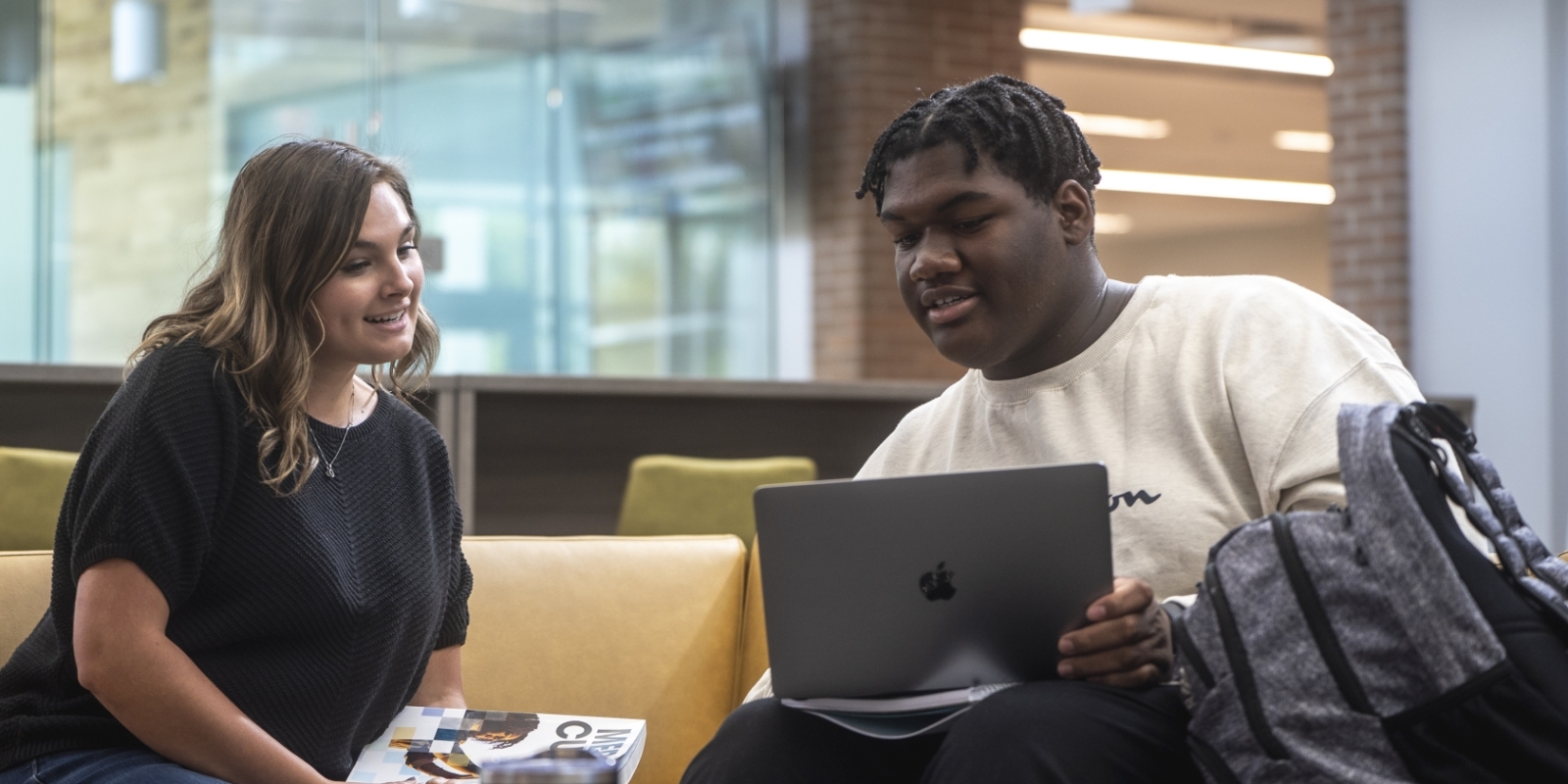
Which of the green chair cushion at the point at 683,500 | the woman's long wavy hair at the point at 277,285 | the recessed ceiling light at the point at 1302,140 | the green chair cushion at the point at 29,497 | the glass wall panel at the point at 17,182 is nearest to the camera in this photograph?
the woman's long wavy hair at the point at 277,285

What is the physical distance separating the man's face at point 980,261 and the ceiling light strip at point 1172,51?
594 cm

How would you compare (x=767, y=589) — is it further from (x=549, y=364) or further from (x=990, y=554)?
(x=549, y=364)

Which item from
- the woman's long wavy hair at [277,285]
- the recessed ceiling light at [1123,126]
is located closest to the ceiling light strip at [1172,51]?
the recessed ceiling light at [1123,126]

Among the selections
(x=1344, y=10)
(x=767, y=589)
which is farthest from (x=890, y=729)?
(x=1344, y=10)

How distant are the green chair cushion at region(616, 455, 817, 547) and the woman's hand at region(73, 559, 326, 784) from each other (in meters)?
2.32

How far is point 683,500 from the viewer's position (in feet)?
12.4

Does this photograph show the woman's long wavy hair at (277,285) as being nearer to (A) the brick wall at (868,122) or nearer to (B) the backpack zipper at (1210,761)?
(B) the backpack zipper at (1210,761)

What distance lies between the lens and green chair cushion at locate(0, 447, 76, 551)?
106 inches

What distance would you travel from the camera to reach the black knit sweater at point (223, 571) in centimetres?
139

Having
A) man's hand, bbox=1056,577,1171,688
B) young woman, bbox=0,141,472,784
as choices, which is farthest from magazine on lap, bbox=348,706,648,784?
man's hand, bbox=1056,577,1171,688

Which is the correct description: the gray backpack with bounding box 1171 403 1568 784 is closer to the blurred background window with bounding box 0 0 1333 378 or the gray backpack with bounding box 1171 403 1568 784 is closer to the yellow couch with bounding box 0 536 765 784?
the yellow couch with bounding box 0 536 765 784

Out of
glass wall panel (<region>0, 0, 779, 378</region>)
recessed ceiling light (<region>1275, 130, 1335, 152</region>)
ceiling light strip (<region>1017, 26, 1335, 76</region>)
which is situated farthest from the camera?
recessed ceiling light (<region>1275, 130, 1335, 152</region>)

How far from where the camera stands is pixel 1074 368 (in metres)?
1.54

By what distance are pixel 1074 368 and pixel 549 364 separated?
536 cm
